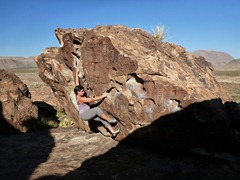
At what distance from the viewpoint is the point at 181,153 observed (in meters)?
7.30

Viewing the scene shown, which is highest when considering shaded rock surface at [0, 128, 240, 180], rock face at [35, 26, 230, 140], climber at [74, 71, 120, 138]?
rock face at [35, 26, 230, 140]

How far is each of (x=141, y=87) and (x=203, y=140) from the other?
2.22 meters

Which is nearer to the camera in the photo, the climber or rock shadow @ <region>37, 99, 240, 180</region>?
rock shadow @ <region>37, 99, 240, 180</region>

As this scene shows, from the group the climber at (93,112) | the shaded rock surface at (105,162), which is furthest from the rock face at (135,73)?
the shaded rock surface at (105,162)

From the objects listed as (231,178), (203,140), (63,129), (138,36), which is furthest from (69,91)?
(231,178)

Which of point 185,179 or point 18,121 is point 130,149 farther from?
point 18,121

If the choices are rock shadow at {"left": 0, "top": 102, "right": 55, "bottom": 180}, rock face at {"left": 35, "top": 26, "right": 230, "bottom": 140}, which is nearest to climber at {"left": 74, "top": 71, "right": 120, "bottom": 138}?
rock face at {"left": 35, "top": 26, "right": 230, "bottom": 140}

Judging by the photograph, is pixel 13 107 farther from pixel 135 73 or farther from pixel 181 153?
pixel 181 153

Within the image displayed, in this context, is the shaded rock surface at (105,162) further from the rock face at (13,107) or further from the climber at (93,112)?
the rock face at (13,107)

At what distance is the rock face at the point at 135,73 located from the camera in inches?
292

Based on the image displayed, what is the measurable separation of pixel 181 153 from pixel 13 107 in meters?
7.24

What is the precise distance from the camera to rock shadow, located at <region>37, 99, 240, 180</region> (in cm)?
629

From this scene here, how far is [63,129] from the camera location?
1075 cm

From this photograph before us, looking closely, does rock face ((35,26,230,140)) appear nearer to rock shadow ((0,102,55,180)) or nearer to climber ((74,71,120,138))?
climber ((74,71,120,138))
